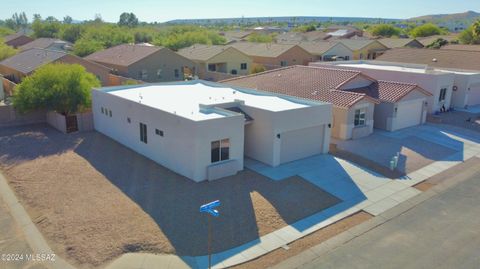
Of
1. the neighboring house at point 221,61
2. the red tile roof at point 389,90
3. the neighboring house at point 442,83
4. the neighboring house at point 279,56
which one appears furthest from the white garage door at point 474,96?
the neighboring house at point 221,61

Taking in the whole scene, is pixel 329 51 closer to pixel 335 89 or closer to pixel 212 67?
pixel 212 67

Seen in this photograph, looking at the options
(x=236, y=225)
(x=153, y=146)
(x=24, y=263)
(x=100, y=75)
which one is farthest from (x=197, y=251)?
(x=100, y=75)

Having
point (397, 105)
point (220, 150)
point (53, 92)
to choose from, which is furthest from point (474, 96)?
point (53, 92)

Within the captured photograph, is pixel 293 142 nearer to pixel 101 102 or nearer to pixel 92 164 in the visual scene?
pixel 92 164

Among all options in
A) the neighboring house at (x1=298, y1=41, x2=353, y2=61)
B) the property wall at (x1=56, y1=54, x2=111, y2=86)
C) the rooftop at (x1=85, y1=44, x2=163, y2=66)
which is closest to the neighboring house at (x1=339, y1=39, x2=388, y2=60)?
the neighboring house at (x1=298, y1=41, x2=353, y2=61)

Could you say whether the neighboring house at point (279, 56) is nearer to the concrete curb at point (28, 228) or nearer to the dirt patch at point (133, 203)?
the dirt patch at point (133, 203)

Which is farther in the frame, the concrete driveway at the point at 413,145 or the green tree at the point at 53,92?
the green tree at the point at 53,92
